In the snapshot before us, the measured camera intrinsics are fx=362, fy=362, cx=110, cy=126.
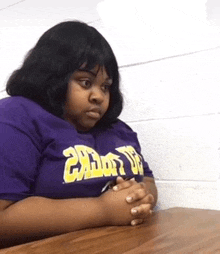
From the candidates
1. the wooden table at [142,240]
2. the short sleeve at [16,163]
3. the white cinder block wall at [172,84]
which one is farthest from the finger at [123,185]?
the white cinder block wall at [172,84]

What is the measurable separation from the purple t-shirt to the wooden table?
0.14 m

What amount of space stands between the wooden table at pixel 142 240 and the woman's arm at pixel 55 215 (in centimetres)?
3

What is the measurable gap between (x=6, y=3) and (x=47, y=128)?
3.51 ft

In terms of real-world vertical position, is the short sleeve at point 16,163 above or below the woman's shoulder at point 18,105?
below

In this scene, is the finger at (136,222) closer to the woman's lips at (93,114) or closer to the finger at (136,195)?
the finger at (136,195)

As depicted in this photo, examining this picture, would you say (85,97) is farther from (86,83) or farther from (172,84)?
(172,84)

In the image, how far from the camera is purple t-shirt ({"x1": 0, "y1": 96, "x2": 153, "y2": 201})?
0.83 metres

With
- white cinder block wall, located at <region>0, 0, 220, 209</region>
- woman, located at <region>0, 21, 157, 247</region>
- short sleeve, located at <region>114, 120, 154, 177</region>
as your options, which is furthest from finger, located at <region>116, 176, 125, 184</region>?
white cinder block wall, located at <region>0, 0, 220, 209</region>

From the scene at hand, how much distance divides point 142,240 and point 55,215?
0.69 feet

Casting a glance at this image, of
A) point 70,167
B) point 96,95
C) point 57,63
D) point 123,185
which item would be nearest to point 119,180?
point 123,185

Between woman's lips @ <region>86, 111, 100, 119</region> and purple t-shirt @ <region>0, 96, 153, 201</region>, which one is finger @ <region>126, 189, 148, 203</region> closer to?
purple t-shirt @ <region>0, 96, 153, 201</region>

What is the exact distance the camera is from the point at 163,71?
50.7 inches

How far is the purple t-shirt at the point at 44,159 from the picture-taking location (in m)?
0.83

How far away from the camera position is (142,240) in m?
0.71
